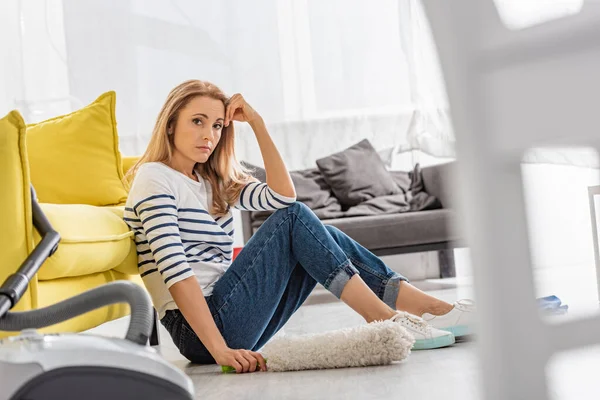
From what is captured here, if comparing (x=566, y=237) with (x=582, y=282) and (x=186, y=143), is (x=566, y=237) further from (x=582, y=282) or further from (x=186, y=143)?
(x=186, y=143)

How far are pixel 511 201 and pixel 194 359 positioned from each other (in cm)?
182

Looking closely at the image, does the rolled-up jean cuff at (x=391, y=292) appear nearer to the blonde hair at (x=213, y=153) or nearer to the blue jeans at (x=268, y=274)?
the blue jeans at (x=268, y=274)

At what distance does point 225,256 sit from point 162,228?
284 mm

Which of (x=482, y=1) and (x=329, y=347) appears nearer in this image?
(x=482, y=1)

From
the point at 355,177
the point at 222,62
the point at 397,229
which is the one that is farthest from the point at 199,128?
the point at 222,62

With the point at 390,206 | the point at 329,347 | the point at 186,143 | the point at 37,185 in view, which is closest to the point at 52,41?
the point at 390,206

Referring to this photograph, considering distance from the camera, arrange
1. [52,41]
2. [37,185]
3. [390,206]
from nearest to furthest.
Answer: [37,185] → [390,206] → [52,41]

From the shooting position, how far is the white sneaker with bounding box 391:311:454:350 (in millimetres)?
2035

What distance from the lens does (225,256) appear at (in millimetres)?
2178

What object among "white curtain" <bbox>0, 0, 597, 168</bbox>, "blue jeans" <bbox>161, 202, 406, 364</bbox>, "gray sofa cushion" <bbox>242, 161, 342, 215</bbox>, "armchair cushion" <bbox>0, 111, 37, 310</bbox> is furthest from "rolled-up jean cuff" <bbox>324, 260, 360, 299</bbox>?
"white curtain" <bbox>0, 0, 597, 168</bbox>

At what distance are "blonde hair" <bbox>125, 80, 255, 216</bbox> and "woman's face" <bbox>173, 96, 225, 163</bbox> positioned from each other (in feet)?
0.07

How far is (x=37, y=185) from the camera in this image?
8.52ft

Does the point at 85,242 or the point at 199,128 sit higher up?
the point at 199,128

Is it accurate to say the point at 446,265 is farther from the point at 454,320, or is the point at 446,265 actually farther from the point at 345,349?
the point at 345,349
